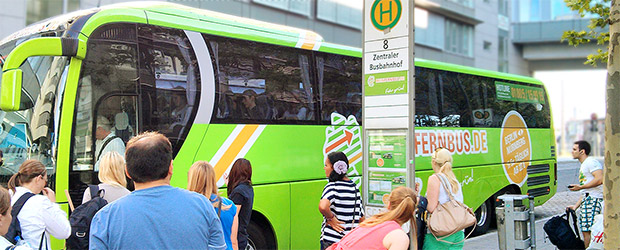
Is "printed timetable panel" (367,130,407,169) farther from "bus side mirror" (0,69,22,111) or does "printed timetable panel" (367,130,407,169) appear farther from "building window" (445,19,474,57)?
"building window" (445,19,474,57)

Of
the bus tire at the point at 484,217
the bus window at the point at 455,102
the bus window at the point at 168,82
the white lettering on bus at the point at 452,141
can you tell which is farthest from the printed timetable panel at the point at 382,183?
the bus tire at the point at 484,217

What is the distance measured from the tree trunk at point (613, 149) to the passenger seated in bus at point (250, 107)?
3.91 metres

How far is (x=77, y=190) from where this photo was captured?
220 inches

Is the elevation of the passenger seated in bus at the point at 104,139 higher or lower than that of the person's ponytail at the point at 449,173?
higher

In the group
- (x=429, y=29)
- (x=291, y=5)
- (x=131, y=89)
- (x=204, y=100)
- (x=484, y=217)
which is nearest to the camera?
(x=131, y=89)

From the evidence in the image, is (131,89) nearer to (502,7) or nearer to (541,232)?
(541,232)

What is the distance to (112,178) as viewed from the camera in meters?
4.69

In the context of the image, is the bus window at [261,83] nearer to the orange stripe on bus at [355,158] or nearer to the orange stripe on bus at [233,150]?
the orange stripe on bus at [233,150]

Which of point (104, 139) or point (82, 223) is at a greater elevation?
point (104, 139)

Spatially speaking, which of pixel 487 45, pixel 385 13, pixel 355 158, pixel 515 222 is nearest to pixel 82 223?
pixel 385 13

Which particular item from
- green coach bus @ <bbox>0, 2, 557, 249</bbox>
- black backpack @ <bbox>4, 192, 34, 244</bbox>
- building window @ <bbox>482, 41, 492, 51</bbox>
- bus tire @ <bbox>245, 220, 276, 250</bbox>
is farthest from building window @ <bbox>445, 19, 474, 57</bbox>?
black backpack @ <bbox>4, 192, 34, 244</bbox>

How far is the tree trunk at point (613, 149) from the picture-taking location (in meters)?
5.16

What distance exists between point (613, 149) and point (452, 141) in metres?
4.71

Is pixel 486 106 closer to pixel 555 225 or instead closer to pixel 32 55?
pixel 555 225
